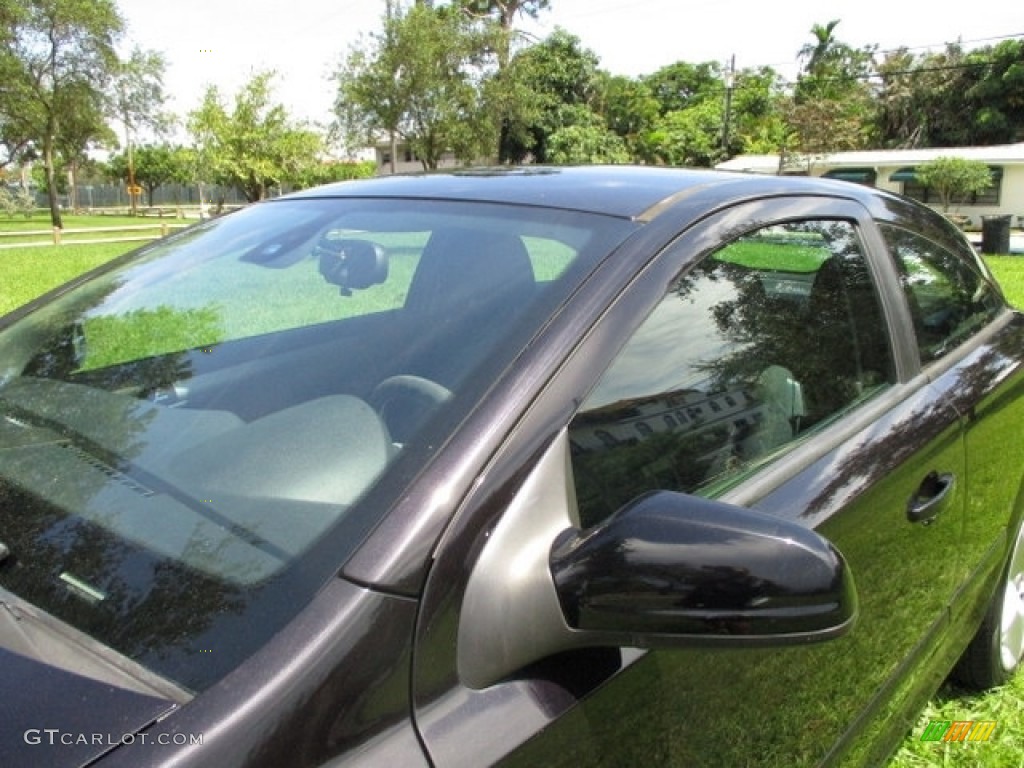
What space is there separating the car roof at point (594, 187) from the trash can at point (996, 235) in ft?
60.8

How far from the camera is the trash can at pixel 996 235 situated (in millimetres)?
18141

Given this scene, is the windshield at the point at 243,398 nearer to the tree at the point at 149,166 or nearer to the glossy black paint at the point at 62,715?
the glossy black paint at the point at 62,715

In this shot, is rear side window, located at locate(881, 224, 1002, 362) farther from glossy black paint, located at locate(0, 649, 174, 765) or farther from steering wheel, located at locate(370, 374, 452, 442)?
glossy black paint, located at locate(0, 649, 174, 765)

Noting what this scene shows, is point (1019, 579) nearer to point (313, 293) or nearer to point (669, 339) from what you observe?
point (669, 339)

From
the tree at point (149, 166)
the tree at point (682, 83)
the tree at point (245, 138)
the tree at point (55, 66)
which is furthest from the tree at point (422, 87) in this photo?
the tree at point (149, 166)

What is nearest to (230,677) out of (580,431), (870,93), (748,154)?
(580,431)

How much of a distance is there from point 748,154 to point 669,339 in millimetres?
46470

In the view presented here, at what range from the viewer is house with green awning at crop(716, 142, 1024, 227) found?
35219mm

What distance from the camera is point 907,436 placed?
6.24 feet

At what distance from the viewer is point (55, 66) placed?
3234 centimetres

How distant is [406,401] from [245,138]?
32160 millimetres

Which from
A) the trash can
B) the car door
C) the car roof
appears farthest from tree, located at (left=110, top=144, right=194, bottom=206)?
the car door

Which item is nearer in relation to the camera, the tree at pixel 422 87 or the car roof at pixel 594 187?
the car roof at pixel 594 187

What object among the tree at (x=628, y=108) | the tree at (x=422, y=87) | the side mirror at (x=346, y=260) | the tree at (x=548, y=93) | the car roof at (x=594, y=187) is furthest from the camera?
the tree at (x=628, y=108)
